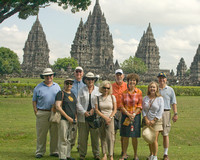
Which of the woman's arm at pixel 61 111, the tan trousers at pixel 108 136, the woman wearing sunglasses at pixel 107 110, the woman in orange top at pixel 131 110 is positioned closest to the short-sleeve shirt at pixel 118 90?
the woman in orange top at pixel 131 110

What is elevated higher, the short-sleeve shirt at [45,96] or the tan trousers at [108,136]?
the short-sleeve shirt at [45,96]

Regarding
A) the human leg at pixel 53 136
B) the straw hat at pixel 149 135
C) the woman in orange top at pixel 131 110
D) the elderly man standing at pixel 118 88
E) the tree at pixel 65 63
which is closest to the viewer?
the straw hat at pixel 149 135

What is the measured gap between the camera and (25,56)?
117 m

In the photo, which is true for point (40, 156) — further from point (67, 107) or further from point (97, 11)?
point (97, 11)

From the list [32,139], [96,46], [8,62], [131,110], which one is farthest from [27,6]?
[96,46]

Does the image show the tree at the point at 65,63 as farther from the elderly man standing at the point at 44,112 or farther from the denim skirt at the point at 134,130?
the denim skirt at the point at 134,130

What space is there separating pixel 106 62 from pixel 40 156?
94041mm

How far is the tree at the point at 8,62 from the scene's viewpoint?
69.4 m

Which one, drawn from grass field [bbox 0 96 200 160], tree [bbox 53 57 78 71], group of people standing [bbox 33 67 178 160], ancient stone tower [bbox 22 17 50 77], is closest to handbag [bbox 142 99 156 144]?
group of people standing [bbox 33 67 178 160]

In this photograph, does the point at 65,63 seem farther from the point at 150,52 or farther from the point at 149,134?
the point at 149,134

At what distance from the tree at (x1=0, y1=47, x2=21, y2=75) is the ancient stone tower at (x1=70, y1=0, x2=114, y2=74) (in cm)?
2707

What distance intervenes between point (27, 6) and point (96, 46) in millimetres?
87322

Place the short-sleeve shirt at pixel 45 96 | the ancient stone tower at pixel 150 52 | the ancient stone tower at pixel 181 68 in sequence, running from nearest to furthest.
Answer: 1. the short-sleeve shirt at pixel 45 96
2. the ancient stone tower at pixel 181 68
3. the ancient stone tower at pixel 150 52

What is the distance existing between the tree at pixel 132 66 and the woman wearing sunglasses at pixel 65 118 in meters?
91.5
